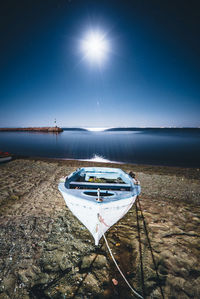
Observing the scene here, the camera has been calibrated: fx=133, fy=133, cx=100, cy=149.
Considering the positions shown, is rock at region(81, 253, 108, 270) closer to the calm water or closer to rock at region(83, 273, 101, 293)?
rock at region(83, 273, 101, 293)

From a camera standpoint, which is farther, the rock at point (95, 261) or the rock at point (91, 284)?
the rock at point (95, 261)

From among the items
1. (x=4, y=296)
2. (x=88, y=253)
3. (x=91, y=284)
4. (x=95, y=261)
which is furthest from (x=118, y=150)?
(x=4, y=296)

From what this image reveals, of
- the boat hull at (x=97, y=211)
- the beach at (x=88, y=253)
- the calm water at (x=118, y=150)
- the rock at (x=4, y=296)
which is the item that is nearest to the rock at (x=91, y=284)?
the beach at (x=88, y=253)

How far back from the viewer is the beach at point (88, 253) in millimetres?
3283

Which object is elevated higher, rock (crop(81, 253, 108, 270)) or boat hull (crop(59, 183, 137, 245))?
boat hull (crop(59, 183, 137, 245))

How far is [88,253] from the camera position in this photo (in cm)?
422

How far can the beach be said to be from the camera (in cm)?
328

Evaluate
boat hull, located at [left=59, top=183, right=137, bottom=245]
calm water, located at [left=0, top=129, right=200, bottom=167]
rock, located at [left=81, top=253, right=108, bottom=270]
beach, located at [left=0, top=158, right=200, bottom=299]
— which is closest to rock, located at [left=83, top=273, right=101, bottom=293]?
beach, located at [left=0, top=158, right=200, bottom=299]

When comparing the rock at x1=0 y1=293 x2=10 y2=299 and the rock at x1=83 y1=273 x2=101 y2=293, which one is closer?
the rock at x1=0 y1=293 x2=10 y2=299

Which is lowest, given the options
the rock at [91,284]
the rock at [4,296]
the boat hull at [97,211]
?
the rock at [91,284]

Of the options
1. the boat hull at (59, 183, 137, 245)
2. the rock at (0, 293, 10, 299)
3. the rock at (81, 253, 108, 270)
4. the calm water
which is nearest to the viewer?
the rock at (0, 293, 10, 299)

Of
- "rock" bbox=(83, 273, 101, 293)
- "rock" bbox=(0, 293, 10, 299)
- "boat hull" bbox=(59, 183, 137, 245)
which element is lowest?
"rock" bbox=(83, 273, 101, 293)

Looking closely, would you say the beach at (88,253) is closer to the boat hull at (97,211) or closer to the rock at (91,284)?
the rock at (91,284)

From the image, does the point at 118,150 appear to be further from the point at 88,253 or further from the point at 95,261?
the point at 95,261
